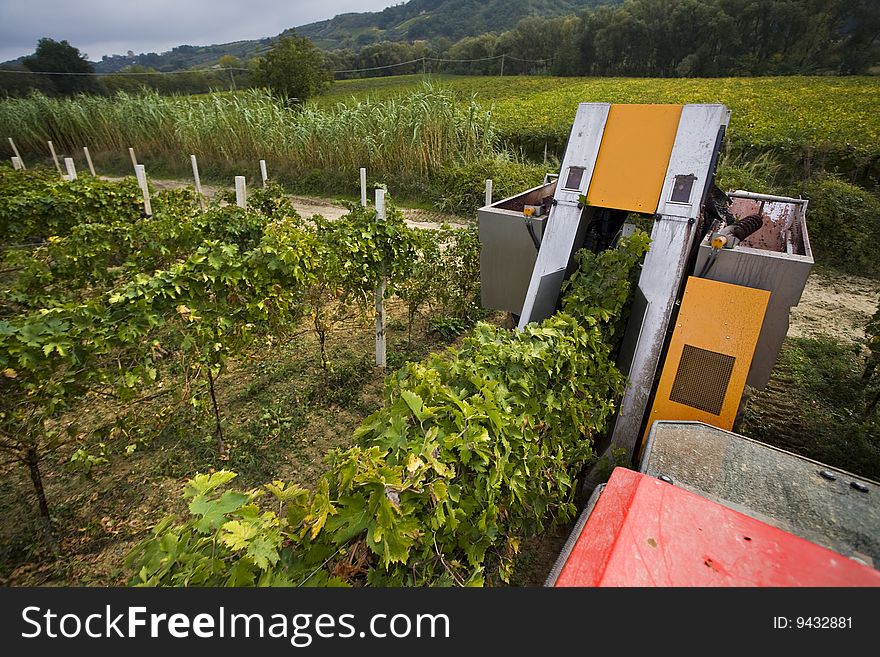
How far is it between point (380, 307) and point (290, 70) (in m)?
22.3

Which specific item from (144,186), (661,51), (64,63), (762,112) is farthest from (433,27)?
(144,186)

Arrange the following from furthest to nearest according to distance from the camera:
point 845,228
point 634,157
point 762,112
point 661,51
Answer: point 661,51 → point 762,112 → point 845,228 → point 634,157

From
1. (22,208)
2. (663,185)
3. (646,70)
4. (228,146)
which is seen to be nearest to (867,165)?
(663,185)

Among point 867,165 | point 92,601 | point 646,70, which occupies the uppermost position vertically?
point 646,70

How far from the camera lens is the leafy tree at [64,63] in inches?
1315

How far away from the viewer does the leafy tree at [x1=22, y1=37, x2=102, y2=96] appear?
3341 cm

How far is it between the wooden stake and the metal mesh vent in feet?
10.4

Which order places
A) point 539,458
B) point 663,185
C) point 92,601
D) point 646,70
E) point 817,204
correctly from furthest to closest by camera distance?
point 646,70 < point 817,204 < point 663,185 < point 539,458 < point 92,601

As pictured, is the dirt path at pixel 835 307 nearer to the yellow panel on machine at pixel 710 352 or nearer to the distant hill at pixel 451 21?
the yellow panel on machine at pixel 710 352

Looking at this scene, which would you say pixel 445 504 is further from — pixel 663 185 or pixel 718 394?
pixel 663 185

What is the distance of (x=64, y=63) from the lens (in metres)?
36.0

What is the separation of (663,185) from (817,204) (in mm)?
7430

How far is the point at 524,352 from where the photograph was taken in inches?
99.1

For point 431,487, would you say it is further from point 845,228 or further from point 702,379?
point 845,228
